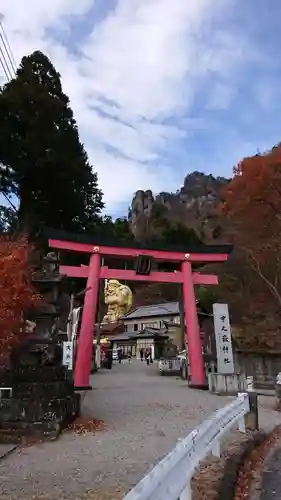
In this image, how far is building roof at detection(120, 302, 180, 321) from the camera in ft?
170

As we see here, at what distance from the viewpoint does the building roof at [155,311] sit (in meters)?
51.9

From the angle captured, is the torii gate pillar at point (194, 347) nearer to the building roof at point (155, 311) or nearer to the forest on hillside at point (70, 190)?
the forest on hillside at point (70, 190)

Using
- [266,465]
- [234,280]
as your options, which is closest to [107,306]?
[234,280]

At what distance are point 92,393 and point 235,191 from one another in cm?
1371

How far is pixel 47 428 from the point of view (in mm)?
9070

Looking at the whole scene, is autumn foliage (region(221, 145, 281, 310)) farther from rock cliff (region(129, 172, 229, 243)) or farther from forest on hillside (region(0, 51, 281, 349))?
rock cliff (region(129, 172, 229, 243))

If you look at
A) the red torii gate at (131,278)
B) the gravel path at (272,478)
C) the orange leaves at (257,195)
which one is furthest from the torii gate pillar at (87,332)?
the gravel path at (272,478)

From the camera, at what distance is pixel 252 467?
6668 mm

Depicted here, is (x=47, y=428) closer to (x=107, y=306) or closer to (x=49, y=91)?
(x=49, y=91)

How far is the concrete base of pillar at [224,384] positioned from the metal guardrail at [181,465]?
11.0 meters

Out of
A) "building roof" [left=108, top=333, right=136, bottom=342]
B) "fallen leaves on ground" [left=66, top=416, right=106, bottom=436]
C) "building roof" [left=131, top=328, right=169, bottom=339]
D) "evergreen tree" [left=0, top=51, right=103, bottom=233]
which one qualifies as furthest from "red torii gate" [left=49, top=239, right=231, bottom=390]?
"building roof" [left=108, top=333, right=136, bottom=342]

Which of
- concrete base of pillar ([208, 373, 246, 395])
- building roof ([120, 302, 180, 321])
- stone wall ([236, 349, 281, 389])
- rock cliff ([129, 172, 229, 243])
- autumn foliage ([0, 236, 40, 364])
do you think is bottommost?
concrete base of pillar ([208, 373, 246, 395])

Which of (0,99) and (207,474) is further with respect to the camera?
(0,99)

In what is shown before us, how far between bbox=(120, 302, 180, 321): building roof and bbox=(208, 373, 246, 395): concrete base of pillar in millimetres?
31997
